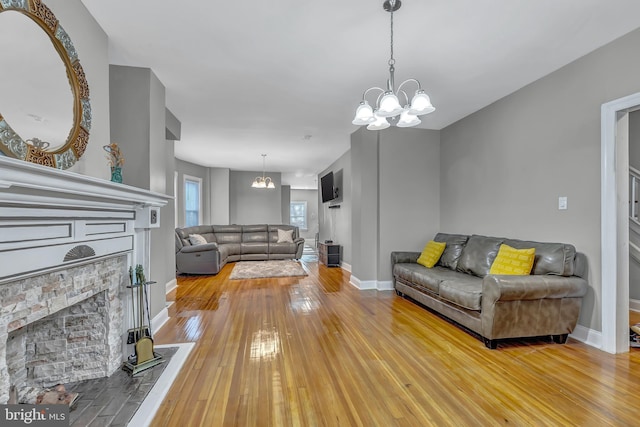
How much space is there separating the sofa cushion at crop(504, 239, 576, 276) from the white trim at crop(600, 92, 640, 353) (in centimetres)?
23

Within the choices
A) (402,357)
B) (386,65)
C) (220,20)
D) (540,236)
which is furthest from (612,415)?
(220,20)

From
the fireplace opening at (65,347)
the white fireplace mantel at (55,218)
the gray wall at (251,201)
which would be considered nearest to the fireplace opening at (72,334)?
the fireplace opening at (65,347)

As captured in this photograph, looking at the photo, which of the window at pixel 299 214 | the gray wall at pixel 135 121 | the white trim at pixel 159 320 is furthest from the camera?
the window at pixel 299 214

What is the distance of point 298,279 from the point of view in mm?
5312

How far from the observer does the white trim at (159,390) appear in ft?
5.23

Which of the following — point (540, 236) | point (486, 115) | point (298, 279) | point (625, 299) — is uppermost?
point (486, 115)

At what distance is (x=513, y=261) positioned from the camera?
2.83m

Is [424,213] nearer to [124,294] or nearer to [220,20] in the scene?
[220,20]

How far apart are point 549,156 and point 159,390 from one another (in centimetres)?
396

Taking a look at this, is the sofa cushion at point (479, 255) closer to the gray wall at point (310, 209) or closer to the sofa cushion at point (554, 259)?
the sofa cushion at point (554, 259)

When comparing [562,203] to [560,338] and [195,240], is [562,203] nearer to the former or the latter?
[560,338]

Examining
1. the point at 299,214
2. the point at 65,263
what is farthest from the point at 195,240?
the point at 299,214

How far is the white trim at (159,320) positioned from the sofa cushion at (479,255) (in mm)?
3548

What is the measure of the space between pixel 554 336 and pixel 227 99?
4.24m
